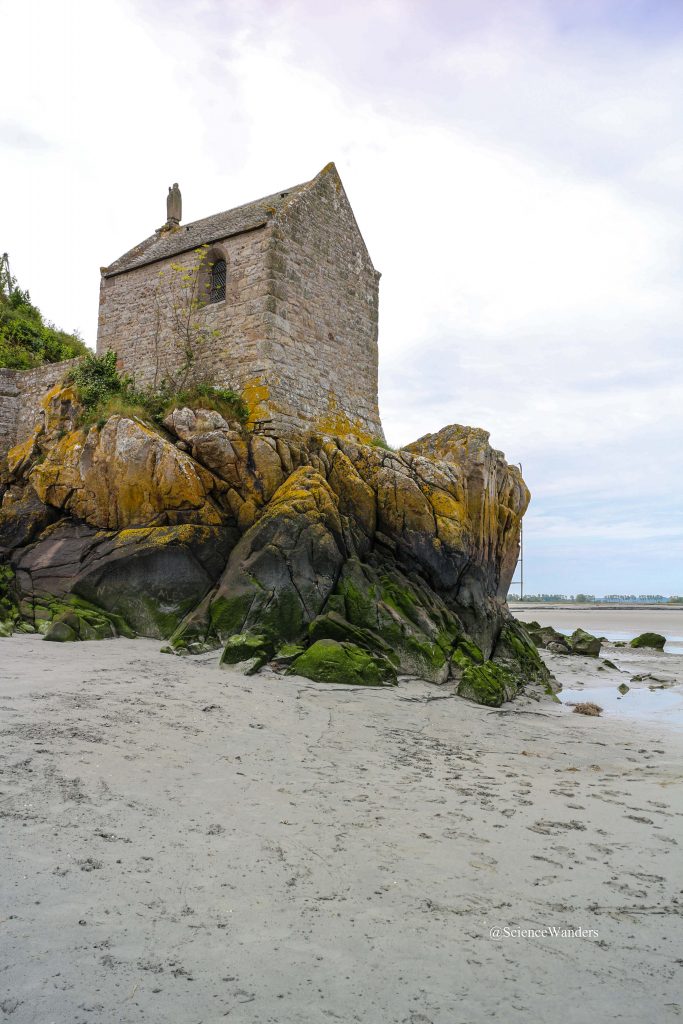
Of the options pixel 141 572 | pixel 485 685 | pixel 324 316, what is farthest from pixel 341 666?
pixel 324 316

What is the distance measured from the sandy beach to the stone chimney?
15.7 meters

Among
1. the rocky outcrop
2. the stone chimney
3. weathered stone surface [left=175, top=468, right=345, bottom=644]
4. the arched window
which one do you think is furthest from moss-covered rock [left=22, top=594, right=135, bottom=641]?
the rocky outcrop

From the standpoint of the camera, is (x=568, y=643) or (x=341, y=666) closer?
(x=341, y=666)

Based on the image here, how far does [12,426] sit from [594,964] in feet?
59.0

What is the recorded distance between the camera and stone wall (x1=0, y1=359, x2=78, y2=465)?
1691 cm

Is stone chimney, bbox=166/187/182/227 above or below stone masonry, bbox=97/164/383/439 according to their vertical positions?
above

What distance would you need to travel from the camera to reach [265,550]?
1147 centimetres

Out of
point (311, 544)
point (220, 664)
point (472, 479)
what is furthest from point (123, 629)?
point (472, 479)

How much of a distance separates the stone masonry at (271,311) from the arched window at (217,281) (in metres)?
0.20

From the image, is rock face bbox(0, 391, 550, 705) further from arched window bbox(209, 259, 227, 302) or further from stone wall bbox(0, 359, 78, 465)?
arched window bbox(209, 259, 227, 302)

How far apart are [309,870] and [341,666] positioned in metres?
5.54

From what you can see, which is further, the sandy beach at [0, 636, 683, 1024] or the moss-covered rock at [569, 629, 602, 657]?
the moss-covered rock at [569, 629, 602, 657]

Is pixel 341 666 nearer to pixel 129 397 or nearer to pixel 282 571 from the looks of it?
pixel 282 571

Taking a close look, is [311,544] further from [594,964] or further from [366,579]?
[594,964]
